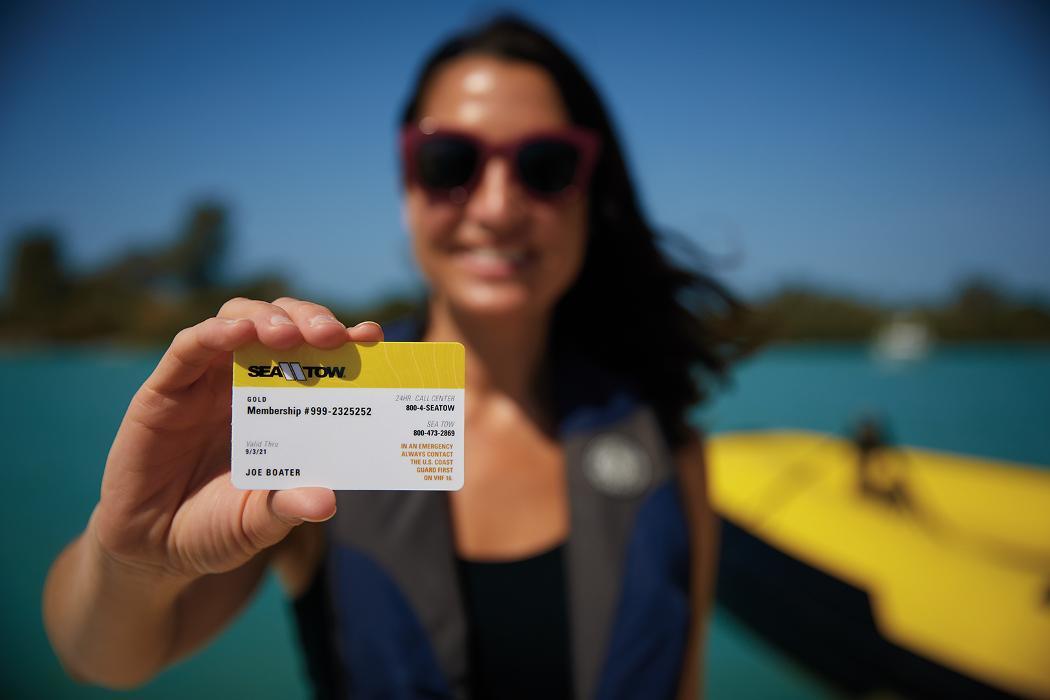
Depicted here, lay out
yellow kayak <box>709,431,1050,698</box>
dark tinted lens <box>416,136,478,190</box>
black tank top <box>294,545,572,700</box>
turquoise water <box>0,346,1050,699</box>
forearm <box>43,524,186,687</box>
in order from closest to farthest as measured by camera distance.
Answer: forearm <box>43,524,186,687</box>
black tank top <box>294,545,572,700</box>
dark tinted lens <box>416,136,478,190</box>
yellow kayak <box>709,431,1050,698</box>
turquoise water <box>0,346,1050,699</box>

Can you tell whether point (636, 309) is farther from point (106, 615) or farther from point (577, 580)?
point (106, 615)

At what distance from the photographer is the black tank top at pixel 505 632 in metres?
1.53

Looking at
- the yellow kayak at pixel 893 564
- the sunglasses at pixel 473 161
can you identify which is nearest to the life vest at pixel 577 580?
the sunglasses at pixel 473 161

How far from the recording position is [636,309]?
2.19 meters

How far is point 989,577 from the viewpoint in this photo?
3271 millimetres

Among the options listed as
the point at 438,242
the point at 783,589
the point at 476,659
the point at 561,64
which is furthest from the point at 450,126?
the point at 783,589

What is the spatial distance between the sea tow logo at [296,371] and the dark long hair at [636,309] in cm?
132

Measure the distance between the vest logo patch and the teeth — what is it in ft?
2.02

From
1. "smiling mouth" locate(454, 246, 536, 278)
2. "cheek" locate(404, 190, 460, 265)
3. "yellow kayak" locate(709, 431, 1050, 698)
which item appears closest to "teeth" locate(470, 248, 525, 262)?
"smiling mouth" locate(454, 246, 536, 278)

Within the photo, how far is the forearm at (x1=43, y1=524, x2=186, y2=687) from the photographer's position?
3.13 feet

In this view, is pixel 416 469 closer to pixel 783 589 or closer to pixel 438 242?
pixel 438 242

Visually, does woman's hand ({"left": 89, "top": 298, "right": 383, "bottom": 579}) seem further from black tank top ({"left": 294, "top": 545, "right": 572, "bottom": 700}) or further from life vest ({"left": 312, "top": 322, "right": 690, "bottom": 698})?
black tank top ({"left": 294, "top": 545, "right": 572, "bottom": 700})

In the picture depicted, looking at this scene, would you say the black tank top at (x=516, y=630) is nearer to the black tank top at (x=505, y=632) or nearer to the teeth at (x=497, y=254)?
the black tank top at (x=505, y=632)

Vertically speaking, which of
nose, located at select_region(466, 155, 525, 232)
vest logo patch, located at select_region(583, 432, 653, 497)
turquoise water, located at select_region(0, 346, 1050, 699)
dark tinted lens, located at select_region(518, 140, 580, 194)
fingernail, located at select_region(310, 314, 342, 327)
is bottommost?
turquoise water, located at select_region(0, 346, 1050, 699)
